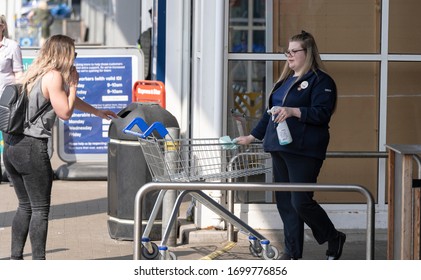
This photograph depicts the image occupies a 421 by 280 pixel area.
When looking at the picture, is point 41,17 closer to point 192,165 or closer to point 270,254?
point 270,254

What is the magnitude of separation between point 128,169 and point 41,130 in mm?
1637

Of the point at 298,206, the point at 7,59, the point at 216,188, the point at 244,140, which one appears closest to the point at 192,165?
the point at 244,140

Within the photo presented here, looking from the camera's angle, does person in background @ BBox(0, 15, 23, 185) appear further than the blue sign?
No

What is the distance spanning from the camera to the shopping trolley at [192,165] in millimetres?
7039

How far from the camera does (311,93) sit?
7.34 m

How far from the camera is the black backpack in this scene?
7.21 metres

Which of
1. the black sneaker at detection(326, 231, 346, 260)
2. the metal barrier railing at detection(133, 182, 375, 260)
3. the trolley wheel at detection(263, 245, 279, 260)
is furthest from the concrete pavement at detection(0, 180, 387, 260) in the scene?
the metal barrier railing at detection(133, 182, 375, 260)

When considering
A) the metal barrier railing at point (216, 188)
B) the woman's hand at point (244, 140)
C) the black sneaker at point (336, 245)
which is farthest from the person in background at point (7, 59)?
the metal barrier railing at point (216, 188)

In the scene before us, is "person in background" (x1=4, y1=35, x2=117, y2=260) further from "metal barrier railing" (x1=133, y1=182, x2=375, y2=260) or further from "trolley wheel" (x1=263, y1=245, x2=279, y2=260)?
"metal barrier railing" (x1=133, y1=182, x2=375, y2=260)

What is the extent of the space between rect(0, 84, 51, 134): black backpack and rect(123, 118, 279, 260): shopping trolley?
0.67m

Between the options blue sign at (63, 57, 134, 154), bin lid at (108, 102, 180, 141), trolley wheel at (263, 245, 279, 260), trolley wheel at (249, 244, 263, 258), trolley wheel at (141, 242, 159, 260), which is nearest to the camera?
trolley wheel at (141, 242, 159, 260)

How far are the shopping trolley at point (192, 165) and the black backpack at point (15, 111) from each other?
0.67 meters

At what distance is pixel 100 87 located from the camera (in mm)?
12562

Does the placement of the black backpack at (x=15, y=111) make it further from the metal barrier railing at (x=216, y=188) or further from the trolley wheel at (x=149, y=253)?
the metal barrier railing at (x=216, y=188)
